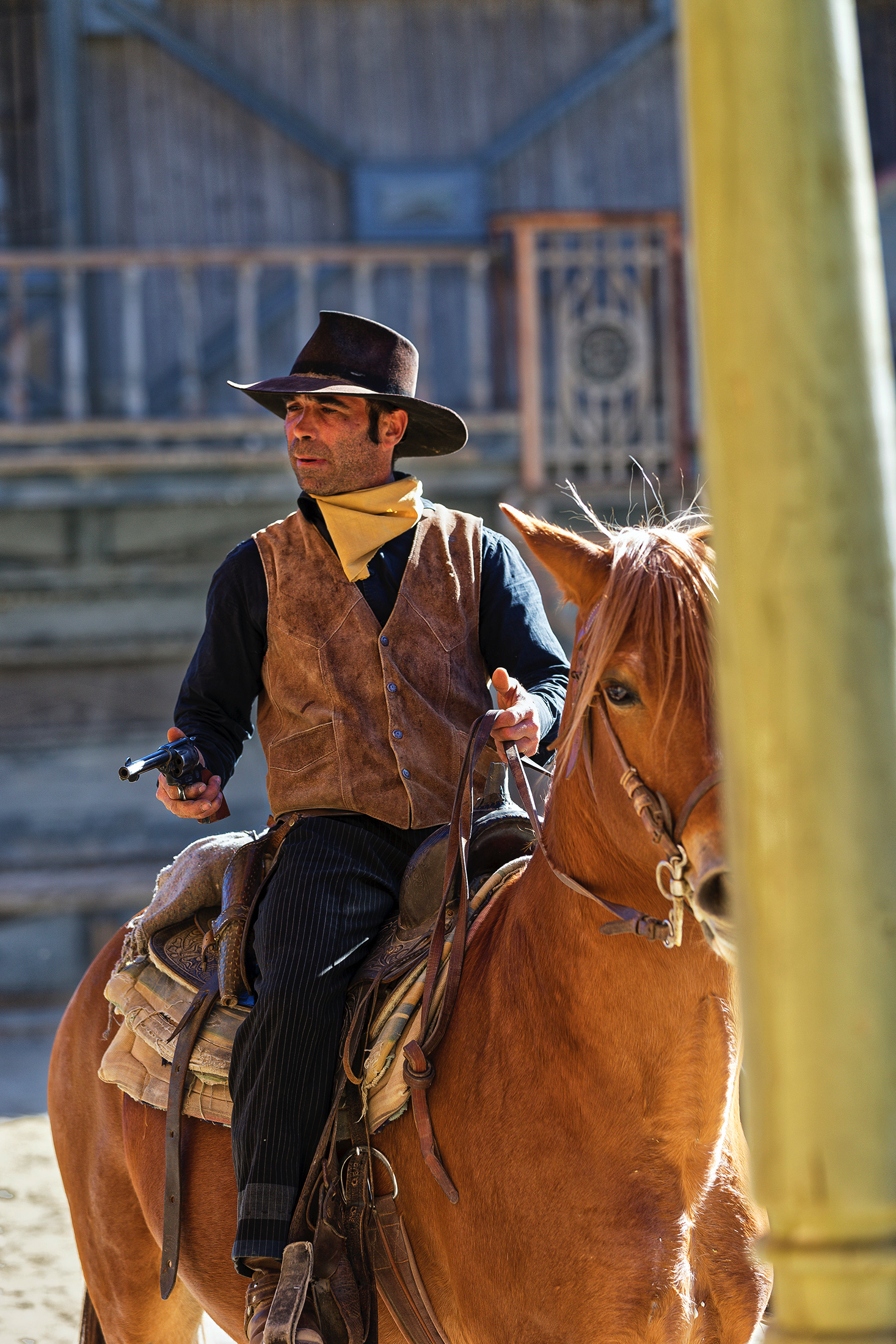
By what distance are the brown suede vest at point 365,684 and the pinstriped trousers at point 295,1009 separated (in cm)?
10

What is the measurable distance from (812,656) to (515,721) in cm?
135

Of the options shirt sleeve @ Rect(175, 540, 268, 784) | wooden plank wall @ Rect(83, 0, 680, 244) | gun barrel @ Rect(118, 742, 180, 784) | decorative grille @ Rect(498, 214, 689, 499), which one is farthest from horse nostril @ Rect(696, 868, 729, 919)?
wooden plank wall @ Rect(83, 0, 680, 244)

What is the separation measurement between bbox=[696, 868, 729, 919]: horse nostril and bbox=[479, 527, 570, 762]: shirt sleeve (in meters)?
1.03

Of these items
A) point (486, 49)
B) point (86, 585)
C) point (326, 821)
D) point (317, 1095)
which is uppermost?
point (486, 49)

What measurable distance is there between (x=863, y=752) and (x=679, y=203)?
873cm

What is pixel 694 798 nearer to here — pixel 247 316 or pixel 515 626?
pixel 515 626

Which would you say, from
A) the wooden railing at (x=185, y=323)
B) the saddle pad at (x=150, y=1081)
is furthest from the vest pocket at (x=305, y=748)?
the wooden railing at (x=185, y=323)

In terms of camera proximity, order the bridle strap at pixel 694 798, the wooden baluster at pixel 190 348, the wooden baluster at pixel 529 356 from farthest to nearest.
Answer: the wooden baluster at pixel 190 348
the wooden baluster at pixel 529 356
the bridle strap at pixel 694 798

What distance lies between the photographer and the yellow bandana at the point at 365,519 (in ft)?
8.13

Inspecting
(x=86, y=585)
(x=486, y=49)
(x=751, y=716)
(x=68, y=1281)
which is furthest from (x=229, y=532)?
(x=751, y=716)

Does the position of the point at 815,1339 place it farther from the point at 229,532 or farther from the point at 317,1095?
the point at 229,532

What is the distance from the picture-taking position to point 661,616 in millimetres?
1637

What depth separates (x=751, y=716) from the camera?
0.78 m

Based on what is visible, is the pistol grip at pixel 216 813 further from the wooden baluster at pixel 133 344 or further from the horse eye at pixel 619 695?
the wooden baluster at pixel 133 344
